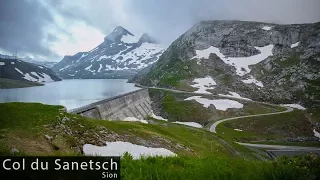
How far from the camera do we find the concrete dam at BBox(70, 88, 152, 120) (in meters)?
88.6

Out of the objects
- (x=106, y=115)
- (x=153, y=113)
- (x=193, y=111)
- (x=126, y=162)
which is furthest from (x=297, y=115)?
(x=126, y=162)

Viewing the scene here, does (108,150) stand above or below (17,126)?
below

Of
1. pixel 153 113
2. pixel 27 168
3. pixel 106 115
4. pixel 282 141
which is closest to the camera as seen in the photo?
pixel 27 168

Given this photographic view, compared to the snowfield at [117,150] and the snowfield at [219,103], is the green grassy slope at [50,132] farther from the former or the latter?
the snowfield at [219,103]

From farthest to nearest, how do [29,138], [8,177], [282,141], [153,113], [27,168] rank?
[153,113], [282,141], [29,138], [27,168], [8,177]

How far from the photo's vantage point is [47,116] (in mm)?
32469

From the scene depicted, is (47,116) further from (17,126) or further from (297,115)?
(297,115)

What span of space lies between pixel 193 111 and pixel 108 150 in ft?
393

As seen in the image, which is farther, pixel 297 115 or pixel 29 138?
pixel 297 115

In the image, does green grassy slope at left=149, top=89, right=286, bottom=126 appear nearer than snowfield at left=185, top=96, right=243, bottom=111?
Yes

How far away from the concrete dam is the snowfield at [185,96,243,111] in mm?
26307

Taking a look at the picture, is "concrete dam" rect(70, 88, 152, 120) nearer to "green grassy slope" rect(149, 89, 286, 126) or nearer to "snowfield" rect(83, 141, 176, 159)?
"green grassy slope" rect(149, 89, 286, 126)

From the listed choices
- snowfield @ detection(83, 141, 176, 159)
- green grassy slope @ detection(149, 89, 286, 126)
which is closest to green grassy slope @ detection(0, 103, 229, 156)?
snowfield @ detection(83, 141, 176, 159)

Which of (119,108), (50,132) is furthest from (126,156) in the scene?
(119,108)
